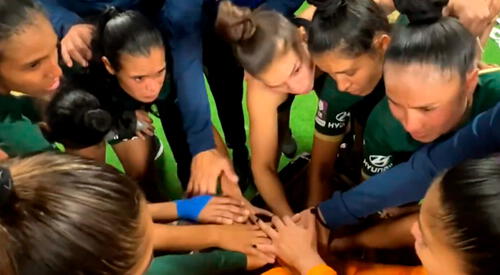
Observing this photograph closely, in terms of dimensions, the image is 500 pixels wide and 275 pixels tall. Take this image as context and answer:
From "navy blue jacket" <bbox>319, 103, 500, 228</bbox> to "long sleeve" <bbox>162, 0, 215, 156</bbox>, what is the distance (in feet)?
0.96

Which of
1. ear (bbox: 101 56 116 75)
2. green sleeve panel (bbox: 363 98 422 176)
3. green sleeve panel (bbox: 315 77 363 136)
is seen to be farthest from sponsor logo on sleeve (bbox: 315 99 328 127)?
ear (bbox: 101 56 116 75)

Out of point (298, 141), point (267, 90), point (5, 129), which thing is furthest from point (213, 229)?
point (298, 141)

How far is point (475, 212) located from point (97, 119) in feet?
2.63

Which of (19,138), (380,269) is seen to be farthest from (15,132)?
(380,269)

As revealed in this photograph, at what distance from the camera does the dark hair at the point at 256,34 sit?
118 centimetres

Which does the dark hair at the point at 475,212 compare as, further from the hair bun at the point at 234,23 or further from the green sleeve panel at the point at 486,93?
the hair bun at the point at 234,23

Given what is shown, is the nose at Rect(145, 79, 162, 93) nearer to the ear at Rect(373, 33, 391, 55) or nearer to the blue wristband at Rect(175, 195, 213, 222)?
the blue wristband at Rect(175, 195, 213, 222)

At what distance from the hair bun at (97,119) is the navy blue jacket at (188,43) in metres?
0.16

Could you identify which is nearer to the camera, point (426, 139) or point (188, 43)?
point (426, 139)

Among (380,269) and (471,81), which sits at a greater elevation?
(471,81)

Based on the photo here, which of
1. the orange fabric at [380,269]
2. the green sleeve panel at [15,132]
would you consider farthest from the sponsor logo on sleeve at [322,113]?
the green sleeve panel at [15,132]

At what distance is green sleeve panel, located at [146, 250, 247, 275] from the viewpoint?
1.06 meters

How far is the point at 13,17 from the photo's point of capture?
100 cm

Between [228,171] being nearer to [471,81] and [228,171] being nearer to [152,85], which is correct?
[152,85]
